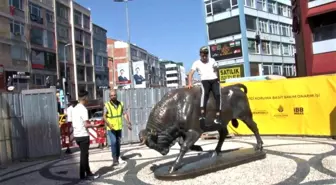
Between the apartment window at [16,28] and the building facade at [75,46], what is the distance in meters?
11.7

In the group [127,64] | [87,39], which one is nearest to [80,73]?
[87,39]

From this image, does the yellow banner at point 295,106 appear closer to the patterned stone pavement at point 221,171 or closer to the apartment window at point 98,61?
the patterned stone pavement at point 221,171

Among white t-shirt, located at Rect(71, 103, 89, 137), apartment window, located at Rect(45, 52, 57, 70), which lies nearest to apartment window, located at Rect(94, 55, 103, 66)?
apartment window, located at Rect(45, 52, 57, 70)

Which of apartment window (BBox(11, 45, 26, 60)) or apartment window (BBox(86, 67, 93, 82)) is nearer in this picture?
apartment window (BBox(11, 45, 26, 60))

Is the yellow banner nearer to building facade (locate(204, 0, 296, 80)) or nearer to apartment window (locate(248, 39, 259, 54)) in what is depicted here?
building facade (locate(204, 0, 296, 80))

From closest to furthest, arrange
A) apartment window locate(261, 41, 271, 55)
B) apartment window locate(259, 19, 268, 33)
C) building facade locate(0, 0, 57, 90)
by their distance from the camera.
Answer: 1. building facade locate(0, 0, 57, 90)
2. apartment window locate(261, 41, 271, 55)
3. apartment window locate(259, 19, 268, 33)

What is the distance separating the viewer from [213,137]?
619 inches

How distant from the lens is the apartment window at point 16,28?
4724 centimetres

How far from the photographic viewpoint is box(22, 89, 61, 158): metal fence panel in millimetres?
13398

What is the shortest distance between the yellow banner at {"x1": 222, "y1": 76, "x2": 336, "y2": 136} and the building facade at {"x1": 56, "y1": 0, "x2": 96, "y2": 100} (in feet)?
157

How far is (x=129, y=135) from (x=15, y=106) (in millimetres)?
5002

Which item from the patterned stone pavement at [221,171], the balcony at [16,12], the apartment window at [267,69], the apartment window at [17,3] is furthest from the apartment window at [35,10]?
the patterned stone pavement at [221,171]

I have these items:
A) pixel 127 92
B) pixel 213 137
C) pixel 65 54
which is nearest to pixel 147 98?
pixel 127 92

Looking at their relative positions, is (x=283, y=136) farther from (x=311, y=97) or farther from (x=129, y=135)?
(x=129, y=135)
